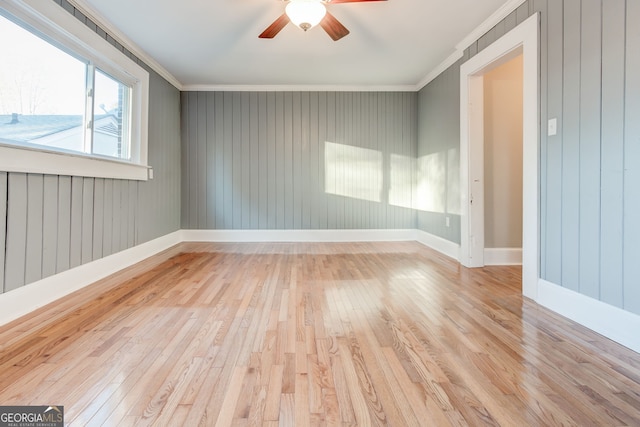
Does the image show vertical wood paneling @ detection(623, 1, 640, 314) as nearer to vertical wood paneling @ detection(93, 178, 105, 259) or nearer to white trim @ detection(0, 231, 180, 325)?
white trim @ detection(0, 231, 180, 325)

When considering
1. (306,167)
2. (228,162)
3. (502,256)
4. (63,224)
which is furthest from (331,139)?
(63,224)

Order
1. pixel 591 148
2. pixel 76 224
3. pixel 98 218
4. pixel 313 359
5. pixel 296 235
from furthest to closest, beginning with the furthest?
pixel 296 235
pixel 98 218
pixel 76 224
pixel 591 148
pixel 313 359

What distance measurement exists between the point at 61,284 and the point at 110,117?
180 cm

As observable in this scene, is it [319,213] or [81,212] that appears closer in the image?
[81,212]

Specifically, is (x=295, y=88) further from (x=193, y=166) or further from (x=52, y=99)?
(x=52, y=99)

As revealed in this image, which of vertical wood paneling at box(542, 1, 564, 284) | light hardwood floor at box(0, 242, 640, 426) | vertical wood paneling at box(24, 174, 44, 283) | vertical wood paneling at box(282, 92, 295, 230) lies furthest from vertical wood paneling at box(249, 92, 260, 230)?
vertical wood paneling at box(542, 1, 564, 284)

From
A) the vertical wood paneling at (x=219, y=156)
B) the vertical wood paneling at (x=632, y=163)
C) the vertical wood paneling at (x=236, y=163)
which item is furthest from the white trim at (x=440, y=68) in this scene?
the vertical wood paneling at (x=219, y=156)

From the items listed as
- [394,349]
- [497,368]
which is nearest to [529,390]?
[497,368]

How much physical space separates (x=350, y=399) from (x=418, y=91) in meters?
4.89

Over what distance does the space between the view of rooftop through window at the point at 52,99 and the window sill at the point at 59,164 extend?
85 millimetres

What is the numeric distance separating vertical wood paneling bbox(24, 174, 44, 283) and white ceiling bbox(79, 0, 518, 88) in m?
1.65

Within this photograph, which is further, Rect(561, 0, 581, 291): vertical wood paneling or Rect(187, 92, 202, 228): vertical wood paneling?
Rect(187, 92, 202, 228): vertical wood paneling

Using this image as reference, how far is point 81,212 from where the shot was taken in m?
2.66
